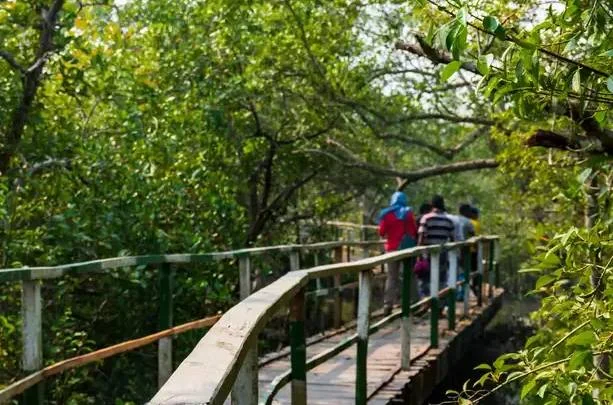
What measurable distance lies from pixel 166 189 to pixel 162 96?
2.47 metres

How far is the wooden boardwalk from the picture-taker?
6121 millimetres

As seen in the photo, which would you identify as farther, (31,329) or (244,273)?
(244,273)

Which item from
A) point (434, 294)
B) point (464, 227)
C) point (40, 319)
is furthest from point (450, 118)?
point (40, 319)

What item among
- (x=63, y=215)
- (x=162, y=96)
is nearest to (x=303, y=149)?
(x=162, y=96)

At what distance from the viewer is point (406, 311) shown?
715cm

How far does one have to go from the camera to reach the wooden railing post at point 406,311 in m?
6.99

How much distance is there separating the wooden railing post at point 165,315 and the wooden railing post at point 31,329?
5.00ft

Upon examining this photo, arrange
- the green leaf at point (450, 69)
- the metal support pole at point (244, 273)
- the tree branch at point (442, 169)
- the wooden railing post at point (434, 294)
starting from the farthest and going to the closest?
the tree branch at point (442, 169) < the wooden railing post at point (434, 294) < the metal support pole at point (244, 273) < the green leaf at point (450, 69)

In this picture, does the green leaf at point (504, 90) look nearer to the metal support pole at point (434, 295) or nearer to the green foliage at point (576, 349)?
the green foliage at point (576, 349)

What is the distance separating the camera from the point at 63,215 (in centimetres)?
790

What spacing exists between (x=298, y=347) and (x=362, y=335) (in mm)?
1675

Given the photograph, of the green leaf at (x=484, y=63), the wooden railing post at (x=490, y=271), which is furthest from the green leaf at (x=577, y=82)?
the wooden railing post at (x=490, y=271)

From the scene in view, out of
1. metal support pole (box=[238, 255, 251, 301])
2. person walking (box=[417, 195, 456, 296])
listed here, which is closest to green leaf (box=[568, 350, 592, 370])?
metal support pole (box=[238, 255, 251, 301])

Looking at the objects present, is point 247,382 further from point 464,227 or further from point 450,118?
point 450,118
